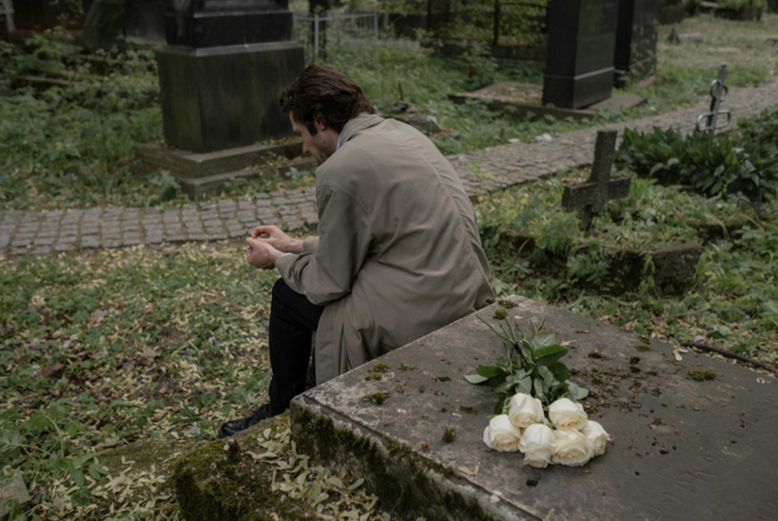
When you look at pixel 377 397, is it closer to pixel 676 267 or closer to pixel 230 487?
pixel 230 487

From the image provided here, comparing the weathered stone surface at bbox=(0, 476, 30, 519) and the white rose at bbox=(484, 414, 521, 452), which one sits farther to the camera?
the weathered stone surface at bbox=(0, 476, 30, 519)

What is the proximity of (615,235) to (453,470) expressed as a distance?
3.12m

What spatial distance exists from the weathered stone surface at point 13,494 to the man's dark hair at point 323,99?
175 centimetres

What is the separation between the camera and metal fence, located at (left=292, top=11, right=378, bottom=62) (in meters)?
12.2

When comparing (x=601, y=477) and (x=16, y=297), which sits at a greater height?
(x=601, y=477)

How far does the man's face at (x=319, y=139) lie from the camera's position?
10.3 feet

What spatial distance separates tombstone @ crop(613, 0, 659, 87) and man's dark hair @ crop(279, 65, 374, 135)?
1024 centimetres

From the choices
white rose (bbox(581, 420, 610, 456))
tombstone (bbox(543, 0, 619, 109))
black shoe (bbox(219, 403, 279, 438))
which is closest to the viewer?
white rose (bbox(581, 420, 610, 456))

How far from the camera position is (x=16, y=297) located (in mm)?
4770

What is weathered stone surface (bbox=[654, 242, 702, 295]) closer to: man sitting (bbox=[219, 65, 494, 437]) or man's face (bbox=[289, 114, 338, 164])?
man sitting (bbox=[219, 65, 494, 437])

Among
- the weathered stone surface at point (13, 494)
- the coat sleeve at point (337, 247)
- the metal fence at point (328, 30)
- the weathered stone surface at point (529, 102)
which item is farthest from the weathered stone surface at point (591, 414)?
the metal fence at point (328, 30)

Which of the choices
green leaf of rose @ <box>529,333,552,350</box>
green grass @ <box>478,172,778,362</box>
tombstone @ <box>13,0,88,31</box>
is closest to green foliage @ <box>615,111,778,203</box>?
green grass @ <box>478,172,778,362</box>

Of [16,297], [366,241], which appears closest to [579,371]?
[366,241]

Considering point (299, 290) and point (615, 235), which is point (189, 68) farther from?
point (299, 290)
